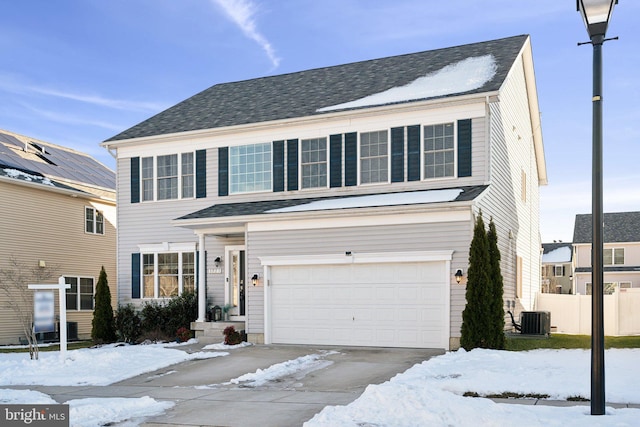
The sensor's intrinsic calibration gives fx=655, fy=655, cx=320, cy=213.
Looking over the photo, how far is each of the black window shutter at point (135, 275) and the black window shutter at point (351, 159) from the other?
7402 mm

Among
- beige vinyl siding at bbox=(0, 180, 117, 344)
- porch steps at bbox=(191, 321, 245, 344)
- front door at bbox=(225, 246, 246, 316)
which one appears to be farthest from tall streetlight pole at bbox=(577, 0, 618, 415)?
beige vinyl siding at bbox=(0, 180, 117, 344)

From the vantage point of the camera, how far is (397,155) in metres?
17.5

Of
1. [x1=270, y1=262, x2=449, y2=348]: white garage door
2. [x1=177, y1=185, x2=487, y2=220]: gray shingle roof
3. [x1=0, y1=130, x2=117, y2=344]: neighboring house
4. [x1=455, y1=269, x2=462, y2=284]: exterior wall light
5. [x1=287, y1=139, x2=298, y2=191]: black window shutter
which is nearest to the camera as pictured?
[x1=455, y1=269, x2=462, y2=284]: exterior wall light

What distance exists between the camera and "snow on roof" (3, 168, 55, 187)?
73.0 feet

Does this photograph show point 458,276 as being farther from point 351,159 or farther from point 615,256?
point 615,256

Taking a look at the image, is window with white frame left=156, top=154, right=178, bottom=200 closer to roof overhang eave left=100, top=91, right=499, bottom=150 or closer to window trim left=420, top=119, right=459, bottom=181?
roof overhang eave left=100, top=91, right=499, bottom=150

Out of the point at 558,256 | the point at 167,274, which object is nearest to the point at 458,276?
the point at 167,274

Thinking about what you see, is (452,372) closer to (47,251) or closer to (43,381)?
(43,381)

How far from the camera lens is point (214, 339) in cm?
1789

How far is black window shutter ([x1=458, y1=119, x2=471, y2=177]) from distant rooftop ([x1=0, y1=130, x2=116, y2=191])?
14.9 meters

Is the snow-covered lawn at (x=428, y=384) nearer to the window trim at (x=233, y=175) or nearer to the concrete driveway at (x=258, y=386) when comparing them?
the concrete driveway at (x=258, y=386)

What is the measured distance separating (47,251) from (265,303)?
10.7 meters

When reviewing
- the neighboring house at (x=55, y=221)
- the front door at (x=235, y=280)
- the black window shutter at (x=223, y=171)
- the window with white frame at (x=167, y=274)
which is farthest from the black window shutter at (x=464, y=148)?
the neighboring house at (x=55, y=221)

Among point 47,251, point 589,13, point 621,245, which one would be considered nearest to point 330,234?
point 589,13
